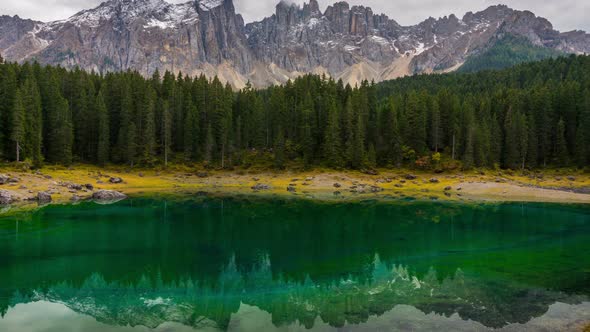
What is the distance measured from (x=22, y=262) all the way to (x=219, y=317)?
18.7 metres

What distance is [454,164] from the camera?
10606 cm

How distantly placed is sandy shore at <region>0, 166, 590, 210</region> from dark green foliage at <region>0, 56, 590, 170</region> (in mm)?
7242

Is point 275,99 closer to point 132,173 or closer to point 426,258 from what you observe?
point 132,173

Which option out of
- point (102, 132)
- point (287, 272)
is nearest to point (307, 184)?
point (102, 132)

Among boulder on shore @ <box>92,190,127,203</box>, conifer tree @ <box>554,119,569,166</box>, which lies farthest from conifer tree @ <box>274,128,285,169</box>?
conifer tree @ <box>554,119,569,166</box>

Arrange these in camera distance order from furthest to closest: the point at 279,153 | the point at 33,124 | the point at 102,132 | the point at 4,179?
the point at 279,153 < the point at 102,132 < the point at 33,124 < the point at 4,179

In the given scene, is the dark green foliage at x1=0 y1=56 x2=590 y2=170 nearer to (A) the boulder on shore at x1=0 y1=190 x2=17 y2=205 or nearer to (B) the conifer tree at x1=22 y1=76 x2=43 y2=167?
(B) the conifer tree at x1=22 y1=76 x2=43 y2=167

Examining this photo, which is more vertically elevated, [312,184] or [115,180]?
[115,180]

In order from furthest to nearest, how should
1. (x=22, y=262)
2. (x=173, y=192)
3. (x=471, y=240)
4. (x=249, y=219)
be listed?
(x=173, y=192) < (x=249, y=219) < (x=471, y=240) < (x=22, y=262)

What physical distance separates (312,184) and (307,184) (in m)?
1.17

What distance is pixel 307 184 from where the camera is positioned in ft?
307

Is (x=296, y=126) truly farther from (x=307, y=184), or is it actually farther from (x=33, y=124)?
(x=33, y=124)

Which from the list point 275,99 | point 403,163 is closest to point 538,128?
point 403,163

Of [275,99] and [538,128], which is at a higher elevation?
[275,99]
